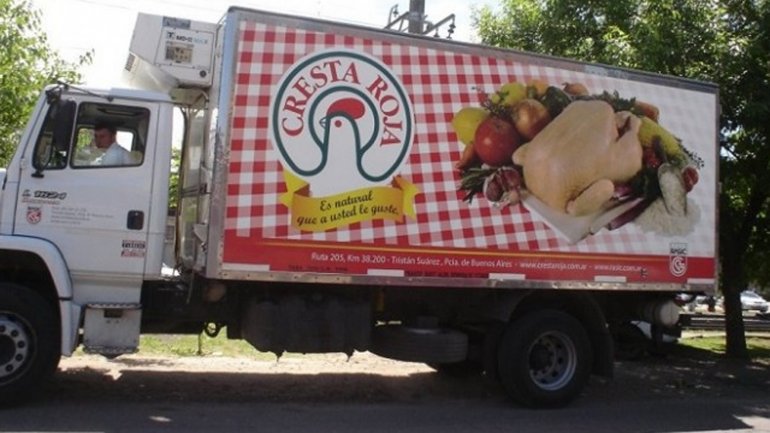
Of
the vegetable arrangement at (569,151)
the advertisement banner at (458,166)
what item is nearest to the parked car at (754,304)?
the advertisement banner at (458,166)

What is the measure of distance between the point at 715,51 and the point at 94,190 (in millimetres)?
8293

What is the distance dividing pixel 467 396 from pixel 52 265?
14.7ft

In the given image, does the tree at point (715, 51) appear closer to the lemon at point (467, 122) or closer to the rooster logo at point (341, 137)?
the lemon at point (467, 122)

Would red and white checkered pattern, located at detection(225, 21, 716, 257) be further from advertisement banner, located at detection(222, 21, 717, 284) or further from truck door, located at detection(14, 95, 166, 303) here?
truck door, located at detection(14, 95, 166, 303)

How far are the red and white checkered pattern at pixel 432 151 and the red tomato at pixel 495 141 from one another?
0.24 m

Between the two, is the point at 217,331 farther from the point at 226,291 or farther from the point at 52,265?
the point at 52,265

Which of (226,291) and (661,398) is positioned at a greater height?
(226,291)

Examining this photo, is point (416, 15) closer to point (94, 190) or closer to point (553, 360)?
point (553, 360)

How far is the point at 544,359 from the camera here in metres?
8.20

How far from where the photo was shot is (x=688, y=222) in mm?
8555

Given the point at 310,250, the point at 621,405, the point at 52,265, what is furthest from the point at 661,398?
the point at 52,265

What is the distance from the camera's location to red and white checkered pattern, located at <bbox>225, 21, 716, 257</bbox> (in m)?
6.91

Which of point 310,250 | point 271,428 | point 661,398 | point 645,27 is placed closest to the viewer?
point 271,428

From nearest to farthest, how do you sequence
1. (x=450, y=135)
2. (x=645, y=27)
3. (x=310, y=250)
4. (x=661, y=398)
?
1. (x=310, y=250)
2. (x=450, y=135)
3. (x=661, y=398)
4. (x=645, y=27)
